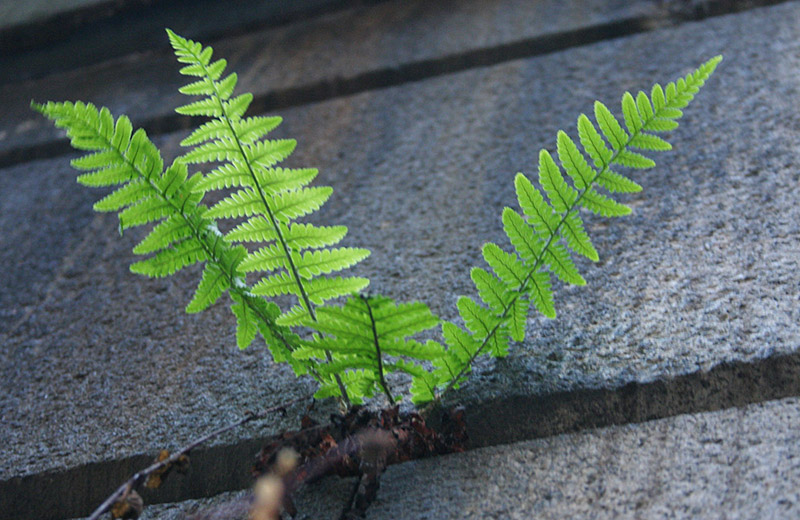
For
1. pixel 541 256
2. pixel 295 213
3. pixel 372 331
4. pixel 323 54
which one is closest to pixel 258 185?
pixel 295 213

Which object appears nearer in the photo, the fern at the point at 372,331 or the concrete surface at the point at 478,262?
the fern at the point at 372,331

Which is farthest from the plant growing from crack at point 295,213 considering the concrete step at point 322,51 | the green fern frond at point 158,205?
the concrete step at point 322,51

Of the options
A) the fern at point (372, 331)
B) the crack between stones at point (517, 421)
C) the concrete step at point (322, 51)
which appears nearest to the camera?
the fern at point (372, 331)

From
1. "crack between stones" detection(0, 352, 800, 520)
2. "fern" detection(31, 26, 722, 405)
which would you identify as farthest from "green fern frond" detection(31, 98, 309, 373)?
"crack between stones" detection(0, 352, 800, 520)

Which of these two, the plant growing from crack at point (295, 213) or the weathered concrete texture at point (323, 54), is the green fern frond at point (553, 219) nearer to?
the plant growing from crack at point (295, 213)

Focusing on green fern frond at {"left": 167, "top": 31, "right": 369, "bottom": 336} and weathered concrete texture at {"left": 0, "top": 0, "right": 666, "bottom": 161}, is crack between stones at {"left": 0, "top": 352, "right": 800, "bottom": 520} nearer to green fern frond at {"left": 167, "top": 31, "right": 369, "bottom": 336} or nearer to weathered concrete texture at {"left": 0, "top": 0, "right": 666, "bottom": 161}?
green fern frond at {"left": 167, "top": 31, "right": 369, "bottom": 336}
